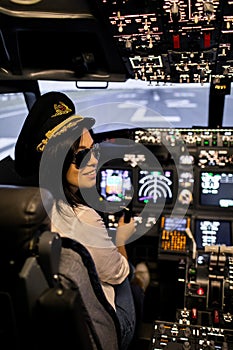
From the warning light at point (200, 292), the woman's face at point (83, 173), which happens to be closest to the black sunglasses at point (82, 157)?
the woman's face at point (83, 173)

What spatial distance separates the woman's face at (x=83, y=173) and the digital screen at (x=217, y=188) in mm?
1512

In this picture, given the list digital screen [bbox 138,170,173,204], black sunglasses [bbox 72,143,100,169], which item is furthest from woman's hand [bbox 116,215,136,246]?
black sunglasses [bbox 72,143,100,169]

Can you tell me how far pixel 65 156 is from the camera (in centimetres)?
132

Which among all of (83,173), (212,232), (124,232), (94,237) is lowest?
(212,232)

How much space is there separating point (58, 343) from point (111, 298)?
649mm

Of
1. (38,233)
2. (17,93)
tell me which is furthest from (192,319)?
(17,93)

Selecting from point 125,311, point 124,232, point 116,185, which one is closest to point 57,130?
point 125,311

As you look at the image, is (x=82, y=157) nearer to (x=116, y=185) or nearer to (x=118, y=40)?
(x=118, y=40)

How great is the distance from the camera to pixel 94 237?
1.40 m

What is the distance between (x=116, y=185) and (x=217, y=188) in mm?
748

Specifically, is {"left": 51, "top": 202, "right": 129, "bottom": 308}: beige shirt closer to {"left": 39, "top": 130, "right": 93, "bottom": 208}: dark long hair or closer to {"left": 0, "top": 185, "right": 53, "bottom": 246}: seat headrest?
{"left": 39, "top": 130, "right": 93, "bottom": 208}: dark long hair

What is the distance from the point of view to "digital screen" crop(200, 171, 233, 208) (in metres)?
2.74

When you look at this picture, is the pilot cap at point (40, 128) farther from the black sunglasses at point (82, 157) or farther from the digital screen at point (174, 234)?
the digital screen at point (174, 234)

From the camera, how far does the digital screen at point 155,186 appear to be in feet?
9.24
